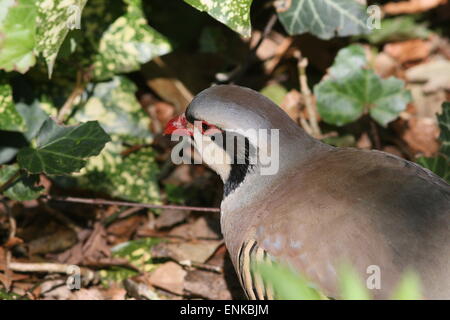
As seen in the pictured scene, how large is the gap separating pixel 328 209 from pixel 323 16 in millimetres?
1997

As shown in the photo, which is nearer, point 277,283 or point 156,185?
point 277,283

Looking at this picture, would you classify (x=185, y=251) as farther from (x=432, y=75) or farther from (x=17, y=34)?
(x=432, y=75)

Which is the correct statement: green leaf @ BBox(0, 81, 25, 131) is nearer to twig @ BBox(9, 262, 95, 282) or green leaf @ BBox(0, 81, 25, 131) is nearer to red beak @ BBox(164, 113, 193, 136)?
twig @ BBox(9, 262, 95, 282)

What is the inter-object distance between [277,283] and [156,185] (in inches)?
124

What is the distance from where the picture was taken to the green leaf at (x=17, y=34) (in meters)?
4.02

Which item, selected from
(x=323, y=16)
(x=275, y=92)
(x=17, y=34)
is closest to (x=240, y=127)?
(x=323, y=16)

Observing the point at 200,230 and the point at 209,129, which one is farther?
the point at 200,230

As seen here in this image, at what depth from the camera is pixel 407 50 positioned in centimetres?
575

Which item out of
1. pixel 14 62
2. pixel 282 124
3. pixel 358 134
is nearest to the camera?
pixel 282 124

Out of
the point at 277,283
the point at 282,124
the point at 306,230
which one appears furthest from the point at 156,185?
the point at 277,283

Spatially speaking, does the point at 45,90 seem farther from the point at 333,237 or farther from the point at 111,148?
the point at 333,237

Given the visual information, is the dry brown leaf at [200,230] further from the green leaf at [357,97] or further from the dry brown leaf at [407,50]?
the dry brown leaf at [407,50]

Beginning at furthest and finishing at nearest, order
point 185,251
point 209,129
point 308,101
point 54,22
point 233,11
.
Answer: point 308,101 → point 185,251 → point 54,22 → point 233,11 → point 209,129

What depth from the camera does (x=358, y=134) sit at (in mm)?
5129
